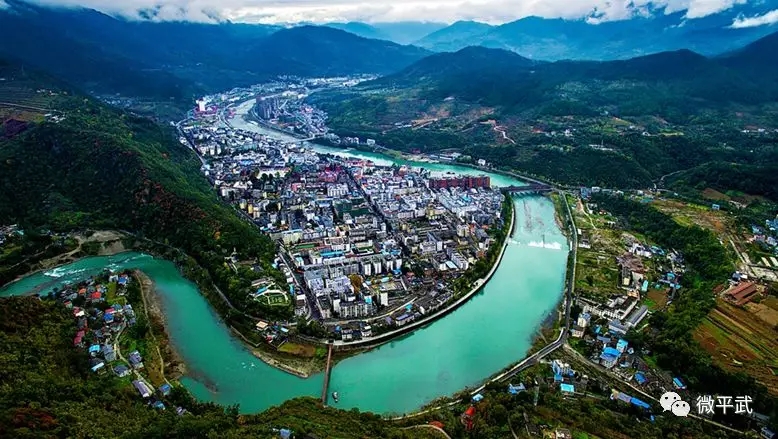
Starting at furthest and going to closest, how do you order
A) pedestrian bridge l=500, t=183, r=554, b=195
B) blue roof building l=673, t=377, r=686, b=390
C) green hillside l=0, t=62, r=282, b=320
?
pedestrian bridge l=500, t=183, r=554, b=195 < green hillside l=0, t=62, r=282, b=320 < blue roof building l=673, t=377, r=686, b=390

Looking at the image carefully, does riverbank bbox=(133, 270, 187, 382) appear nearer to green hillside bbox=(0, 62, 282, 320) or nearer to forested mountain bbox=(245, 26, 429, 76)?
green hillside bbox=(0, 62, 282, 320)

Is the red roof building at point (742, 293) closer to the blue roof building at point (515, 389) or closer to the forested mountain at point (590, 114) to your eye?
the blue roof building at point (515, 389)

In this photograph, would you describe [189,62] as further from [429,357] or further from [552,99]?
[429,357]

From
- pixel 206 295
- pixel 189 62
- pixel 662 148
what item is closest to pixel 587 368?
pixel 206 295

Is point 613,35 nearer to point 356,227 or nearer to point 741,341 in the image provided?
point 356,227

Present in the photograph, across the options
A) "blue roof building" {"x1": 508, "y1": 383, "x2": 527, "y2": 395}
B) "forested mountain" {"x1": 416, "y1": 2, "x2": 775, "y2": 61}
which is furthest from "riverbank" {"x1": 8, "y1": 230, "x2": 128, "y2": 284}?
"forested mountain" {"x1": 416, "y1": 2, "x2": 775, "y2": 61}

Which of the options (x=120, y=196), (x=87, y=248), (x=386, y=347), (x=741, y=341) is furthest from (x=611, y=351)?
(x=120, y=196)
